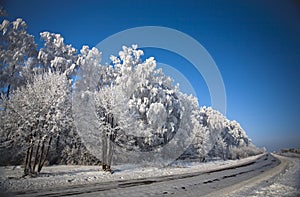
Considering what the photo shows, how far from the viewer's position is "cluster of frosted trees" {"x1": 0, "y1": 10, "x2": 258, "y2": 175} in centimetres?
1367

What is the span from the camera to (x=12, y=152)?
17.5m

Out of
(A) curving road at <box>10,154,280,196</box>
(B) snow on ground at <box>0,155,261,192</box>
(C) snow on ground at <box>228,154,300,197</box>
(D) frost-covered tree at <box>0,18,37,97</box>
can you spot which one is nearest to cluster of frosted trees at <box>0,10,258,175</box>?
(D) frost-covered tree at <box>0,18,37,97</box>

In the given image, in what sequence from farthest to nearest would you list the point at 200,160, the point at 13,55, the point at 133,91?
the point at 200,160
the point at 133,91
the point at 13,55

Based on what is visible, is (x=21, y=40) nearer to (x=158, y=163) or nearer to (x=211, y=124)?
(x=158, y=163)

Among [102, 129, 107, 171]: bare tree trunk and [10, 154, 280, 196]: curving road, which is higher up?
[102, 129, 107, 171]: bare tree trunk

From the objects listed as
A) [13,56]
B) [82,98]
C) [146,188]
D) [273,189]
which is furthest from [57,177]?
[13,56]

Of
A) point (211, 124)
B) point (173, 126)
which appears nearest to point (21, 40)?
point (173, 126)

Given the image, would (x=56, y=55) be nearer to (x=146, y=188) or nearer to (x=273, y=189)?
(x=146, y=188)

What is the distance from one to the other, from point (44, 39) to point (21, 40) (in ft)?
15.2

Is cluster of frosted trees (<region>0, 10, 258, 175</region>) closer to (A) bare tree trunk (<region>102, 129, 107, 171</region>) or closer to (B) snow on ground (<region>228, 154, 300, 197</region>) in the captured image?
(A) bare tree trunk (<region>102, 129, 107, 171</region>)

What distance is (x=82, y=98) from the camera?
21.4 metres

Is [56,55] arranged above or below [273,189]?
above

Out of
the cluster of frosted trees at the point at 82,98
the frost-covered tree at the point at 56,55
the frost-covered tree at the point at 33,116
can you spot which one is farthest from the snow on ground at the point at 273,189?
the frost-covered tree at the point at 56,55

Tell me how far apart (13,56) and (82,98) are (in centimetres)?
746
